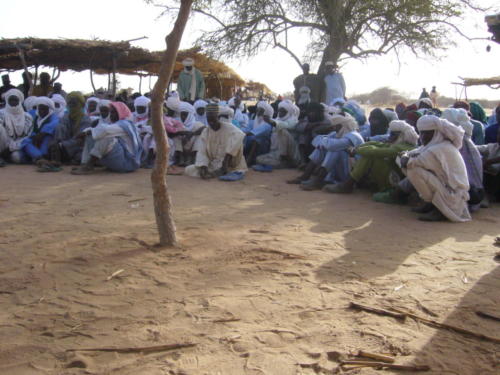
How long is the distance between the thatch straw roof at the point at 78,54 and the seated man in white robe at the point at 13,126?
4.01 meters

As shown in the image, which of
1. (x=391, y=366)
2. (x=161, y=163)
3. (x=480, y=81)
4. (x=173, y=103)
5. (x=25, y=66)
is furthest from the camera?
(x=480, y=81)

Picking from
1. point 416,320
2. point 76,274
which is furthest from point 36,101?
point 416,320

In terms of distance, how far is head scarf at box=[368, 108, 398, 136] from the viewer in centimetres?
735

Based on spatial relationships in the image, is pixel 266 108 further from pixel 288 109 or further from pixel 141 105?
pixel 141 105

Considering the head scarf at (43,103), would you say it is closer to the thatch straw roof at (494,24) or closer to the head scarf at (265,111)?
the head scarf at (265,111)

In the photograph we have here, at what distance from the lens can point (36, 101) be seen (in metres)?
8.76

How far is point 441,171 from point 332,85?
6.62m

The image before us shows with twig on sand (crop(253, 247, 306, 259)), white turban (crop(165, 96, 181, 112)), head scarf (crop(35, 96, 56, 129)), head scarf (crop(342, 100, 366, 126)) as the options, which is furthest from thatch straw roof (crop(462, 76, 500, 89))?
twig on sand (crop(253, 247, 306, 259))

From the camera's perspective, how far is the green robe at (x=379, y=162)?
6.03 meters

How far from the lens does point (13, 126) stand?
869 centimetres

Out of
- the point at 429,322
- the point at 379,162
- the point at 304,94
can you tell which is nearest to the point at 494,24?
the point at 379,162

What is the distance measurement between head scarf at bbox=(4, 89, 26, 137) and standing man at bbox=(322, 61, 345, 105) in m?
6.55

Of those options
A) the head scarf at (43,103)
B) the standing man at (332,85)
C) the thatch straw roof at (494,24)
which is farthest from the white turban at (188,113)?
the thatch straw roof at (494,24)

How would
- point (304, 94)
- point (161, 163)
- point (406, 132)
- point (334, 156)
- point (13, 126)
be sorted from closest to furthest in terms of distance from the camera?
point (161, 163) < point (406, 132) < point (334, 156) < point (13, 126) < point (304, 94)
